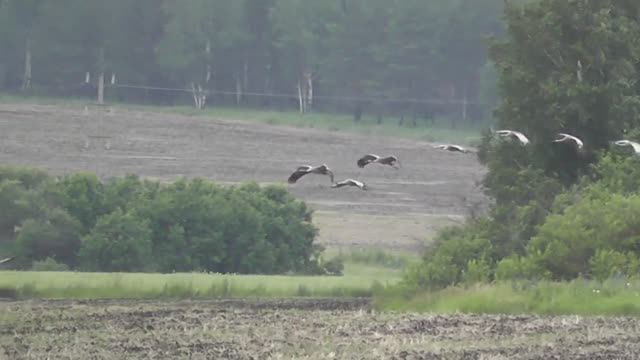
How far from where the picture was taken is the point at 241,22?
109438 millimetres

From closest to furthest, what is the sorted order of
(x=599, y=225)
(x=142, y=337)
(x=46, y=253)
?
1. (x=142, y=337)
2. (x=599, y=225)
3. (x=46, y=253)

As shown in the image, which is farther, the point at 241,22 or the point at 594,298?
the point at 241,22

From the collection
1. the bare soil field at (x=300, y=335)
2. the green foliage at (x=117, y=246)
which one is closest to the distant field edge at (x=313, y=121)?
the green foliage at (x=117, y=246)

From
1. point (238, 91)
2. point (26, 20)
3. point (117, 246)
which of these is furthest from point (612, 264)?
point (26, 20)

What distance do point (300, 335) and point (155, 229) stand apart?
27.9 m

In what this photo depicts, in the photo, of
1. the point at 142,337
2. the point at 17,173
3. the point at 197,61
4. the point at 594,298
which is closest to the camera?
the point at 142,337

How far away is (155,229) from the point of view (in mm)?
63125

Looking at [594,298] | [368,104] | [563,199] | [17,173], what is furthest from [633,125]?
[368,104]

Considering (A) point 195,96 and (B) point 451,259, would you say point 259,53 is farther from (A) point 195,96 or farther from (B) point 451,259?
(B) point 451,259

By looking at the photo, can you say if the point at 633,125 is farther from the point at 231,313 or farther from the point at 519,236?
the point at 231,313

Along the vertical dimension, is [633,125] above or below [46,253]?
above

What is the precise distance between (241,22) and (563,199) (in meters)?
60.4

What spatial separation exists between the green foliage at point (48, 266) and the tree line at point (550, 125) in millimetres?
11986

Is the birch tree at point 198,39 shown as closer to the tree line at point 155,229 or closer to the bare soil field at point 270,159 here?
the bare soil field at point 270,159
